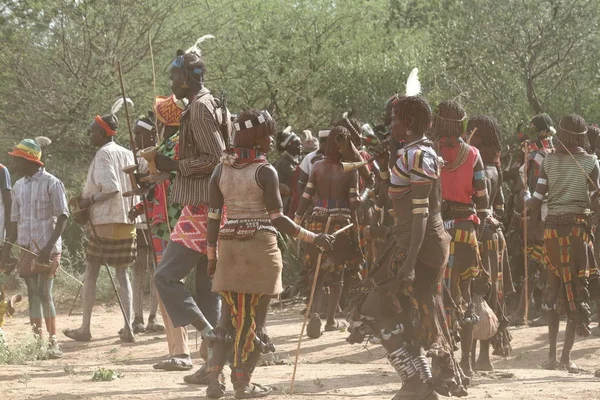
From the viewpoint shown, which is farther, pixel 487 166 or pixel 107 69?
pixel 107 69

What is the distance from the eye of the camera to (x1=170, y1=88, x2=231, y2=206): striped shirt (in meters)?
7.88

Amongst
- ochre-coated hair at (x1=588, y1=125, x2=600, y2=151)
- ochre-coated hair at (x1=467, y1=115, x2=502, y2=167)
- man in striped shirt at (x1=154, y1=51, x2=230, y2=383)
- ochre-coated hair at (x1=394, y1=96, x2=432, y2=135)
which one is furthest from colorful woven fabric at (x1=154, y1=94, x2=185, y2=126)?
ochre-coated hair at (x1=588, y1=125, x2=600, y2=151)

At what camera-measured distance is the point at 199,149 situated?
26.1 ft

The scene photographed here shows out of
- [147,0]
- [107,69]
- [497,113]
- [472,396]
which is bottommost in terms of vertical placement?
[472,396]

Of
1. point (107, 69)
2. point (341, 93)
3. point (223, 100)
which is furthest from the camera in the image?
point (341, 93)

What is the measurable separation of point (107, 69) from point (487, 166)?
1165 cm

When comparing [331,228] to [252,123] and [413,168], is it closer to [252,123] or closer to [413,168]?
[252,123]

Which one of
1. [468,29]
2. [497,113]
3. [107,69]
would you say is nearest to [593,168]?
[497,113]

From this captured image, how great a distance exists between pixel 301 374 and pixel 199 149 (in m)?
1.85

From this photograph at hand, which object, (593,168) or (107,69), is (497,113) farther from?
(593,168)

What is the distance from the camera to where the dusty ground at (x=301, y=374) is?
7.48 m

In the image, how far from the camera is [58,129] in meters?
19.7

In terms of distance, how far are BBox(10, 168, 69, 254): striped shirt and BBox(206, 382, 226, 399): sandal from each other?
3.89 metres

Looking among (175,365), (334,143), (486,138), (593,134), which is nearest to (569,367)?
(486,138)
